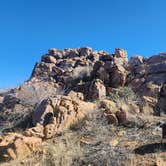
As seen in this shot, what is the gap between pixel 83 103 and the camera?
44.3ft

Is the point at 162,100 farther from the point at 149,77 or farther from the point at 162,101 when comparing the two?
the point at 149,77

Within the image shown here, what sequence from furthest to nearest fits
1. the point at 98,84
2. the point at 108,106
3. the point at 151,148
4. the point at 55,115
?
the point at 98,84 → the point at 108,106 → the point at 55,115 → the point at 151,148

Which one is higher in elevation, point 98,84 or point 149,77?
point 149,77

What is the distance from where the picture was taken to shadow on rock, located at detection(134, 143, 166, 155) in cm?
944

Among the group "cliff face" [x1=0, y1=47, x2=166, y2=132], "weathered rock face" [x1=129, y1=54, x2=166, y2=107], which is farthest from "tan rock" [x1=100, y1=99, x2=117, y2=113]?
"weathered rock face" [x1=129, y1=54, x2=166, y2=107]

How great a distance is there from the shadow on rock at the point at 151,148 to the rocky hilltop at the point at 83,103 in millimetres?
262

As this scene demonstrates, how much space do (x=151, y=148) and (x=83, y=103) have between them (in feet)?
14.3

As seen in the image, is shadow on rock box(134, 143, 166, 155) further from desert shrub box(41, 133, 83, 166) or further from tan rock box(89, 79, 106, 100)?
tan rock box(89, 79, 106, 100)

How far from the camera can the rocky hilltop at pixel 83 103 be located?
11383 millimetres

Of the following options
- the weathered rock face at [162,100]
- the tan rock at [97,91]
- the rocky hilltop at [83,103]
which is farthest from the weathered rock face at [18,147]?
the tan rock at [97,91]

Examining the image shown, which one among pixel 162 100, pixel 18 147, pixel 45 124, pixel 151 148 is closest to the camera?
pixel 151 148

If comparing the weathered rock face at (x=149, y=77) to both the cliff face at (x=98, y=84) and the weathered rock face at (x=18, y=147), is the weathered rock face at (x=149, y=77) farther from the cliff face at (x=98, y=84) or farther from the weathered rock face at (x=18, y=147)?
the weathered rock face at (x=18, y=147)

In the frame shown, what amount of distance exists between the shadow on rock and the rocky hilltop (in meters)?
0.26

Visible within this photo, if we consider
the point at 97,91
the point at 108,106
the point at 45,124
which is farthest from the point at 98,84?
the point at 45,124
